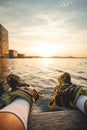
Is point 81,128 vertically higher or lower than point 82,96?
lower

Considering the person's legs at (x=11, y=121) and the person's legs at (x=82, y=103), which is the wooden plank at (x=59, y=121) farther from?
the person's legs at (x=11, y=121)

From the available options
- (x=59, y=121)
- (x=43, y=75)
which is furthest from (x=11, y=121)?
(x=43, y=75)

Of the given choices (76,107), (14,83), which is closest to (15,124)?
(76,107)

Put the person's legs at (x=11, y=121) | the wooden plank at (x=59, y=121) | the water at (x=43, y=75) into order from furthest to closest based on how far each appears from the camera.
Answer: the water at (x=43, y=75) → the wooden plank at (x=59, y=121) → the person's legs at (x=11, y=121)

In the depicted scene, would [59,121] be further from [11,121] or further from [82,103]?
[11,121]

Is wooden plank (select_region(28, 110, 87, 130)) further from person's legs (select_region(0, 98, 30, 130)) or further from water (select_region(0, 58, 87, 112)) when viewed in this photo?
water (select_region(0, 58, 87, 112))

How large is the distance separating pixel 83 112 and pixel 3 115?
128 centimetres

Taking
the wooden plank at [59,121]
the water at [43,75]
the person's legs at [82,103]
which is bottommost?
the water at [43,75]

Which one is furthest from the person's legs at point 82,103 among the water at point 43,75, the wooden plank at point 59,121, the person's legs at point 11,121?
the water at point 43,75

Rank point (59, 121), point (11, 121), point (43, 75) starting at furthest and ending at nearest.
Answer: point (43, 75)
point (59, 121)
point (11, 121)

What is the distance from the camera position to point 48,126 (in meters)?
2.06

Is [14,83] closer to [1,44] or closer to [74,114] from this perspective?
[74,114]

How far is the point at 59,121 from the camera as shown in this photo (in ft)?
7.16

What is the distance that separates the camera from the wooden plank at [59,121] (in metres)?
2.03
